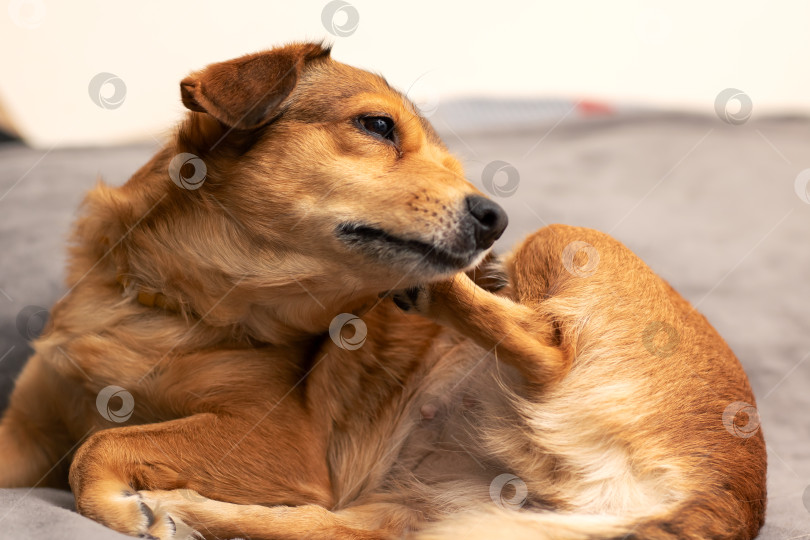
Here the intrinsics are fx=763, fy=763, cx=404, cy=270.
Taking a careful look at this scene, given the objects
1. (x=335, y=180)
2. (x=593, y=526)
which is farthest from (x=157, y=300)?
(x=593, y=526)

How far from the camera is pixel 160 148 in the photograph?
2.27 m

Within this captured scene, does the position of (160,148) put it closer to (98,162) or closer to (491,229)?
(491,229)

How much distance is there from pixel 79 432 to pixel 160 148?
2.89ft

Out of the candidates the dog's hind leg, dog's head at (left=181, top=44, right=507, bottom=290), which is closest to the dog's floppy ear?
dog's head at (left=181, top=44, right=507, bottom=290)

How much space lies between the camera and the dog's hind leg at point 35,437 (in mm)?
2350

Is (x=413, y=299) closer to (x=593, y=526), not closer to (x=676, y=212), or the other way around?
(x=593, y=526)

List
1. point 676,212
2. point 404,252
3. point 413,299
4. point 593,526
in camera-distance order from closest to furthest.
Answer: point 593,526 → point 404,252 → point 413,299 → point 676,212

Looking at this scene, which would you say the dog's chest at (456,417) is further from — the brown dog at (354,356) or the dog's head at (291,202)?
the dog's head at (291,202)

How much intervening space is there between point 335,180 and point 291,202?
0.13m

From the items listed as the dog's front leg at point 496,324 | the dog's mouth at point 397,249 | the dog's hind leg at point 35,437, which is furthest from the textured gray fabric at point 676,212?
the dog's mouth at point 397,249

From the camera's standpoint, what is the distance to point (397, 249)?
1.88 m

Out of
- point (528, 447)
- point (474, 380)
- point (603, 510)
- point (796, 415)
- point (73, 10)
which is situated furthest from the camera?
point (73, 10)

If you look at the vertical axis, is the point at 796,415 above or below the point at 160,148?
below

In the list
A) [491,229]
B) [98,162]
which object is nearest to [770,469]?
[491,229]
